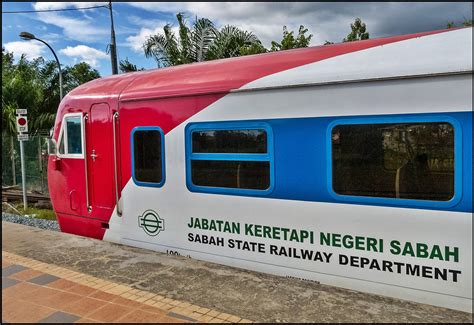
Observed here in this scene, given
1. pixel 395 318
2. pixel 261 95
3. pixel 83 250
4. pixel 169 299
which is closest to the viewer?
pixel 395 318

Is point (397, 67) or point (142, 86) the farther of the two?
point (142, 86)

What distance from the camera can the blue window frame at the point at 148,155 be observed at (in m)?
5.39

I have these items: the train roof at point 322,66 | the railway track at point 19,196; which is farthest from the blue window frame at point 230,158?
the railway track at point 19,196

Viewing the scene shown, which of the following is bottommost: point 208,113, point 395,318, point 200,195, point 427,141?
point 395,318

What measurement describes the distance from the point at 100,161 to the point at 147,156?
93cm

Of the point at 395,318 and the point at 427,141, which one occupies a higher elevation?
the point at 427,141

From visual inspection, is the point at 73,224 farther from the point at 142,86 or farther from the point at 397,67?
the point at 397,67

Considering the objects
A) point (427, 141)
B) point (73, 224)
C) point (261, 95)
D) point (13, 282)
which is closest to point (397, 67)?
point (427, 141)

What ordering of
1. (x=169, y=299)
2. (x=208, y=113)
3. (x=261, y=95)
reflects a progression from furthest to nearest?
1. (x=208, y=113)
2. (x=261, y=95)
3. (x=169, y=299)

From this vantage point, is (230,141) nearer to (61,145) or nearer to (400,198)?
(400,198)

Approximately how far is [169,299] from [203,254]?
102 cm

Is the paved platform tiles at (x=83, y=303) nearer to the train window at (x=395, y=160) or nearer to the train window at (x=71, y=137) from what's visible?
the train window at (x=395, y=160)

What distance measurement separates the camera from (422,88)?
12.0ft

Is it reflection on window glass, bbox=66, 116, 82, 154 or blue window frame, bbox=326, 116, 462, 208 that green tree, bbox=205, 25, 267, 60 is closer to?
reflection on window glass, bbox=66, 116, 82, 154
